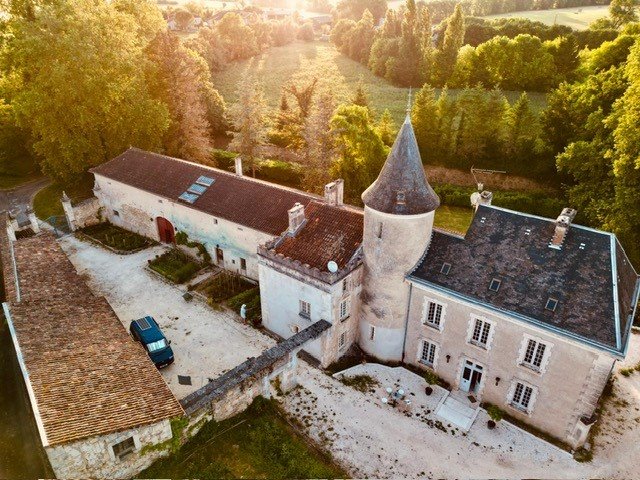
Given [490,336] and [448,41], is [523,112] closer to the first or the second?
[448,41]

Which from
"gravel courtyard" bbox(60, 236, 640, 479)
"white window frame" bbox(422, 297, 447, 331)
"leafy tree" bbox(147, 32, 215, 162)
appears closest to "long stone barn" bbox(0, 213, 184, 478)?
"gravel courtyard" bbox(60, 236, 640, 479)

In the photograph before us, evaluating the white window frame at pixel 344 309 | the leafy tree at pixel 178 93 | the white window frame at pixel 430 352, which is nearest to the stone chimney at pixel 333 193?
the white window frame at pixel 344 309

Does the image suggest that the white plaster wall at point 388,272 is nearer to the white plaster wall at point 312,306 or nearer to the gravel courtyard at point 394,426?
the white plaster wall at point 312,306

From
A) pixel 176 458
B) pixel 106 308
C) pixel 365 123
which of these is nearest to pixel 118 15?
pixel 365 123

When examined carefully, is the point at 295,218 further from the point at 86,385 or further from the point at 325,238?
the point at 86,385

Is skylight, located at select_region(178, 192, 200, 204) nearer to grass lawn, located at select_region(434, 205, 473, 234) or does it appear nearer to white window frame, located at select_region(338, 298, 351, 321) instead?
white window frame, located at select_region(338, 298, 351, 321)
